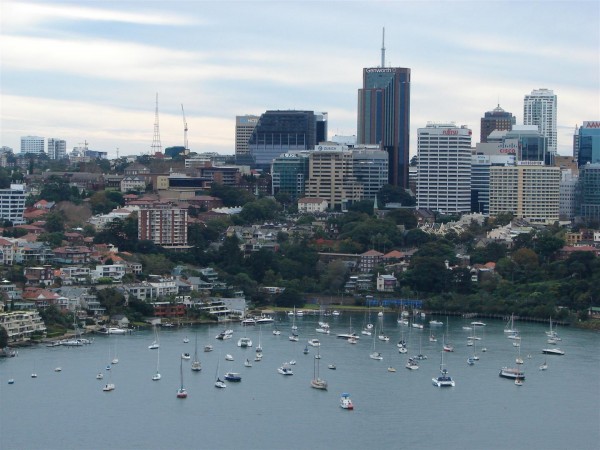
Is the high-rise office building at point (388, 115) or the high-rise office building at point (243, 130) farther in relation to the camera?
the high-rise office building at point (243, 130)

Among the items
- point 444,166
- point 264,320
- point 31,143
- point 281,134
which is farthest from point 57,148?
point 264,320

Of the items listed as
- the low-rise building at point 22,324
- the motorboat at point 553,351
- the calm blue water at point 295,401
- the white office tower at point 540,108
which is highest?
the white office tower at point 540,108

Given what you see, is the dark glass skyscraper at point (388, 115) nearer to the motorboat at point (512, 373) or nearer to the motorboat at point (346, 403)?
the motorboat at point (512, 373)

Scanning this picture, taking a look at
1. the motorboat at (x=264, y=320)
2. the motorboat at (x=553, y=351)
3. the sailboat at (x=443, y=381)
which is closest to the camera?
the sailboat at (x=443, y=381)

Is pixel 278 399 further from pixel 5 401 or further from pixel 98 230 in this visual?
pixel 98 230

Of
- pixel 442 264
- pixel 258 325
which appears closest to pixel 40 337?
pixel 258 325

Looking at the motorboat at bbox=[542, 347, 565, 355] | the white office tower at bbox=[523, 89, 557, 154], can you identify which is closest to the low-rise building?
the motorboat at bbox=[542, 347, 565, 355]

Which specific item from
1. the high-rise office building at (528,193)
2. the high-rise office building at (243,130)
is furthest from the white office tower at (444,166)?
the high-rise office building at (243,130)

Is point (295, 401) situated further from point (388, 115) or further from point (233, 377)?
point (388, 115)

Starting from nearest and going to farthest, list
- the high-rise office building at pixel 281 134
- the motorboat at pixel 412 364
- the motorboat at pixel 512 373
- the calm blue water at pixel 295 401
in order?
the calm blue water at pixel 295 401
the motorboat at pixel 512 373
the motorboat at pixel 412 364
the high-rise office building at pixel 281 134
